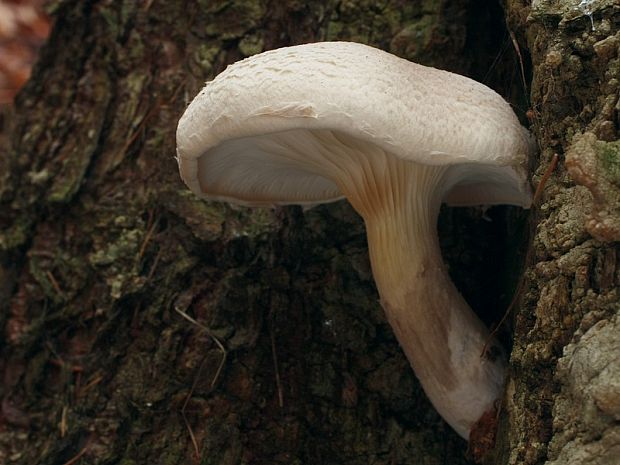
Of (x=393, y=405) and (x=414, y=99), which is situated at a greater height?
(x=414, y=99)

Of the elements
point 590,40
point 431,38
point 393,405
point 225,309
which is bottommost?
point 393,405

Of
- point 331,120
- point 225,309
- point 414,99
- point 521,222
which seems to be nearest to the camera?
point 331,120

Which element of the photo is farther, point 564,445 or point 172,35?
point 172,35

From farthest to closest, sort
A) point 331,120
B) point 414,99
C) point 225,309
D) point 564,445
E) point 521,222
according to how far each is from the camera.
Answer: point 225,309 → point 521,222 → point 414,99 → point 331,120 → point 564,445

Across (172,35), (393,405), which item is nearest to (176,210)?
(172,35)

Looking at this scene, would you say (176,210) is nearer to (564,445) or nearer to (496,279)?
(496,279)

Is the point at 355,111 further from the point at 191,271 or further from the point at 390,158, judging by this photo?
the point at 191,271

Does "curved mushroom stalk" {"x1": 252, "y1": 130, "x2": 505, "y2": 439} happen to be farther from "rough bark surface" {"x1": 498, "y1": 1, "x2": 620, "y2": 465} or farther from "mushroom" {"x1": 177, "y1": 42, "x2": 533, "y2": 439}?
"rough bark surface" {"x1": 498, "y1": 1, "x2": 620, "y2": 465}

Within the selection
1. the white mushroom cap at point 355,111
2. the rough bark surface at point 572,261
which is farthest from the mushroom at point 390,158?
the rough bark surface at point 572,261
